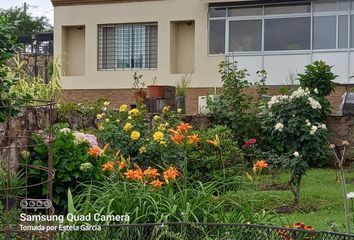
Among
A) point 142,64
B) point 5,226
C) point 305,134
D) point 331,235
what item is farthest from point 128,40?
point 331,235

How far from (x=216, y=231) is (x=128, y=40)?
1833 cm

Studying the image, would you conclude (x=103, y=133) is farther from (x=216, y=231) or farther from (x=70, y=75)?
(x=70, y=75)

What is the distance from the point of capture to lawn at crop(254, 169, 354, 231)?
7047 mm

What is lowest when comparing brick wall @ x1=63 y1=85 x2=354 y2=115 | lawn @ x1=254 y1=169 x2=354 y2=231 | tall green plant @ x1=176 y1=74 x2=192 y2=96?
lawn @ x1=254 y1=169 x2=354 y2=231

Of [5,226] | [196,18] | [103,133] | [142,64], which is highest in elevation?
[196,18]

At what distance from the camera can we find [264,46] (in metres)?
20.4

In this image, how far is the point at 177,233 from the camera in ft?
15.1

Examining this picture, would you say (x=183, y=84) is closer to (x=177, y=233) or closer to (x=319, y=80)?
(x=319, y=80)

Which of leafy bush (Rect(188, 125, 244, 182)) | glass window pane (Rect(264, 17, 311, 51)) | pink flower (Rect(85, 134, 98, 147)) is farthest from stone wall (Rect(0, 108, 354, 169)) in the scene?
glass window pane (Rect(264, 17, 311, 51))

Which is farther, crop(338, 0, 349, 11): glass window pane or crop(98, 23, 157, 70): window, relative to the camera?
crop(98, 23, 157, 70): window

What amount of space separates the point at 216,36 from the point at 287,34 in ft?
7.34

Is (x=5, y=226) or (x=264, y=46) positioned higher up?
(x=264, y=46)

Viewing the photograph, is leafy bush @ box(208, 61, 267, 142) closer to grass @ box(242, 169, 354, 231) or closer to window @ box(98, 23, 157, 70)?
grass @ box(242, 169, 354, 231)

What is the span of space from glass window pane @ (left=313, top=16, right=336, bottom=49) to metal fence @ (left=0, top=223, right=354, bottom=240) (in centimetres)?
1573
